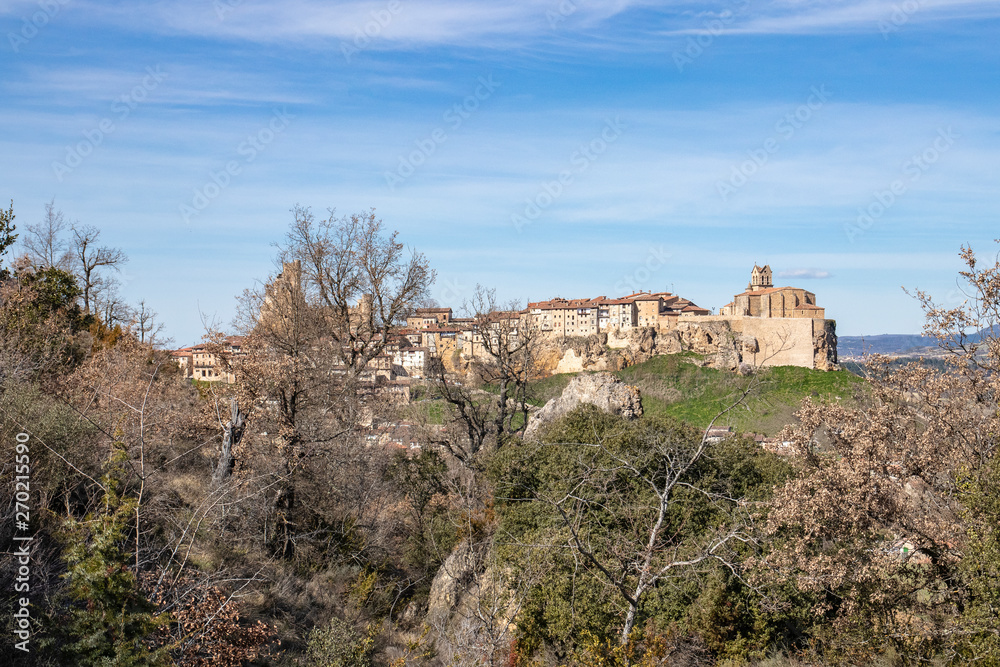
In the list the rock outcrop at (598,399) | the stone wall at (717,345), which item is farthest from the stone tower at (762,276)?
the rock outcrop at (598,399)

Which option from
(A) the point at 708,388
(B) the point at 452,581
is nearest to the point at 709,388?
(A) the point at 708,388

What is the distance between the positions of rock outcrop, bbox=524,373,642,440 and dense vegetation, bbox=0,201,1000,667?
8.88 feet

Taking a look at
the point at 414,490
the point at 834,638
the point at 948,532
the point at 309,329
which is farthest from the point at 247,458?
the point at 948,532

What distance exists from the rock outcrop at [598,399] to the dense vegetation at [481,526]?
8.88 ft

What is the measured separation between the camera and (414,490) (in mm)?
19766

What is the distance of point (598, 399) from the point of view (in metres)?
23.1

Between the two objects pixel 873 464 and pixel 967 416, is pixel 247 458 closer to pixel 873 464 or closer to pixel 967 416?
pixel 873 464

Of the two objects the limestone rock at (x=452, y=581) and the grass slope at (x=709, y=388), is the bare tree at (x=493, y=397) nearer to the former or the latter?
the limestone rock at (x=452, y=581)

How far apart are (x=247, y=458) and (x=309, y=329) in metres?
8.42

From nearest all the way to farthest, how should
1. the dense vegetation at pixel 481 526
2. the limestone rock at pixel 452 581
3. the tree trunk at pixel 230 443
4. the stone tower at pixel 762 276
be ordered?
the dense vegetation at pixel 481 526 < the tree trunk at pixel 230 443 < the limestone rock at pixel 452 581 < the stone tower at pixel 762 276

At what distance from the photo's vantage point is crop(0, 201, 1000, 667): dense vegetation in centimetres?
899

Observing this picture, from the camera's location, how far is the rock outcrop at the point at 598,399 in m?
22.7

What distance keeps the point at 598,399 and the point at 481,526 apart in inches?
297

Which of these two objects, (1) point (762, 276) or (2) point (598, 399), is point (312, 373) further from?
(1) point (762, 276)
